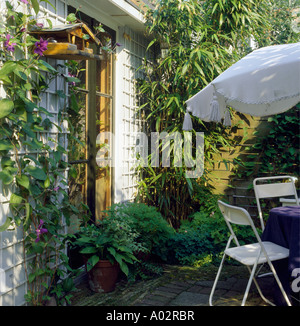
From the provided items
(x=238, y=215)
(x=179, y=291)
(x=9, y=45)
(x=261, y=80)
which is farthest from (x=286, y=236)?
(x=9, y=45)

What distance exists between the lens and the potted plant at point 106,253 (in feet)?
12.5

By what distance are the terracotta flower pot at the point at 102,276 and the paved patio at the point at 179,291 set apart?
0.06m

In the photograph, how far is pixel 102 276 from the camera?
3.88 m

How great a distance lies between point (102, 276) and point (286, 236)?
67.2 inches

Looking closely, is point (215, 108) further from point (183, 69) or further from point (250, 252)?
point (183, 69)

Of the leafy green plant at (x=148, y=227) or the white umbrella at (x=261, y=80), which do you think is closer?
the white umbrella at (x=261, y=80)

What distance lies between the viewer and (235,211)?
3.18 meters

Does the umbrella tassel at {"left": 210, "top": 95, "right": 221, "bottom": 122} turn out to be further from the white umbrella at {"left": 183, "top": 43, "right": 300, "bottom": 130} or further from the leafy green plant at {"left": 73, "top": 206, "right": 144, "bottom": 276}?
the leafy green plant at {"left": 73, "top": 206, "right": 144, "bottom": 276}

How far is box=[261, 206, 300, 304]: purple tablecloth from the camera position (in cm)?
323

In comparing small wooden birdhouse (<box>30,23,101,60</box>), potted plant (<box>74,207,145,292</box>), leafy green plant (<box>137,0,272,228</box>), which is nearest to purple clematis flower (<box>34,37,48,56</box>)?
small wooden birdhouse (<box>30,23,101,60</box>)

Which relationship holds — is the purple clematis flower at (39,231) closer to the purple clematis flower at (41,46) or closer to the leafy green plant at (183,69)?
the purple clematis flower at (41,46)

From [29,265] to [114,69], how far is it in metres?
2.68

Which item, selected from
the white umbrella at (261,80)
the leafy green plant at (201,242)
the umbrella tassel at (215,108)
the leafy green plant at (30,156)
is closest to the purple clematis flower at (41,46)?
the leafy green plant at (30,156)

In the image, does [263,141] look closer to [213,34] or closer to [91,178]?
[213,34]
